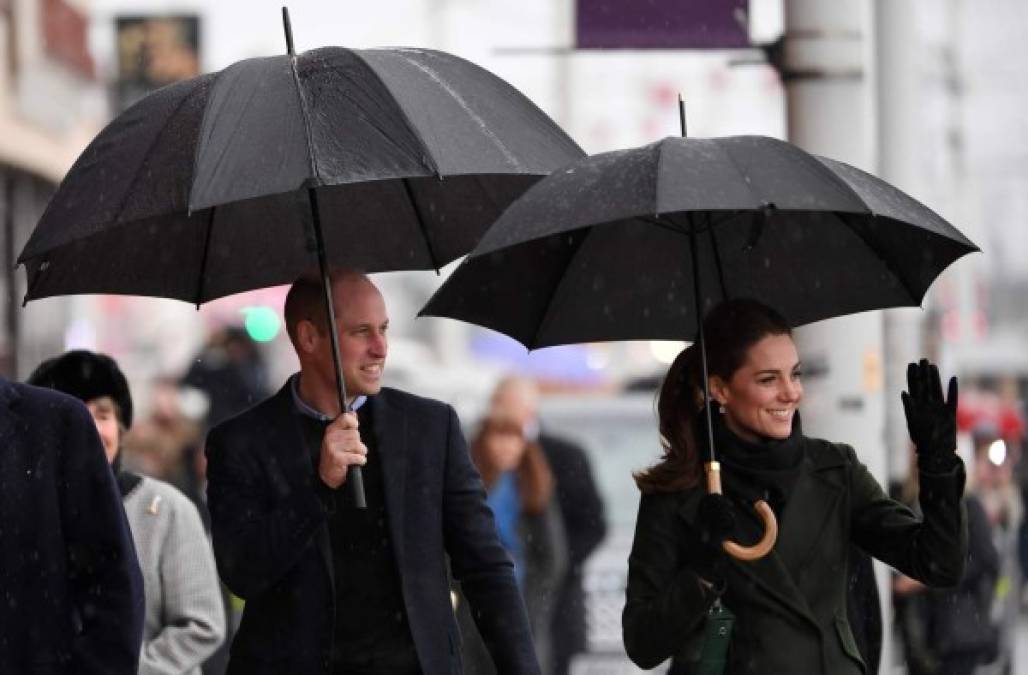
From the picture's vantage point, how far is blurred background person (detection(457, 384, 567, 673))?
39.2 feet

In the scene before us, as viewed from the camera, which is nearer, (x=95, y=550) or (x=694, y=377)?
(x=95, y=550)

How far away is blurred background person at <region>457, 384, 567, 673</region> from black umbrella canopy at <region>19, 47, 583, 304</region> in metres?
5.10

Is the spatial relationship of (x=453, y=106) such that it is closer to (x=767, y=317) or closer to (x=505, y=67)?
(x=767, y=317)

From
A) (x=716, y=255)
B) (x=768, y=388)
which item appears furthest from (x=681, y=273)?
(x=768, y=388)

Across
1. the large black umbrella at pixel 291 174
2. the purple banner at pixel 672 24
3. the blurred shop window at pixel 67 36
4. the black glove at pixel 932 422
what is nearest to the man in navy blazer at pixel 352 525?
the large black umbrella at pixel 291 174

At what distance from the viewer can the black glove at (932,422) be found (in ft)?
17.5

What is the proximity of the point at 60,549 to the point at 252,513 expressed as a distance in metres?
0.79

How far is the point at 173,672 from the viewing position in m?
6.54

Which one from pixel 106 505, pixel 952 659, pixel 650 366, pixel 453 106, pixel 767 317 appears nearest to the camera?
pixel 106 505

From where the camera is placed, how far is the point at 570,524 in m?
12.9

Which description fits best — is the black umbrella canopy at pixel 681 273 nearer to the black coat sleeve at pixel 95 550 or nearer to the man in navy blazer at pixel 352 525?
the man in navy blazer at pixel 352 525

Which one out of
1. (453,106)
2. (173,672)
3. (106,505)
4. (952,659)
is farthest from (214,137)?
(952,659)

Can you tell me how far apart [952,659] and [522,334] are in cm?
468

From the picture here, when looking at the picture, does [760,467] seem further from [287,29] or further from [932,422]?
[287,29]
